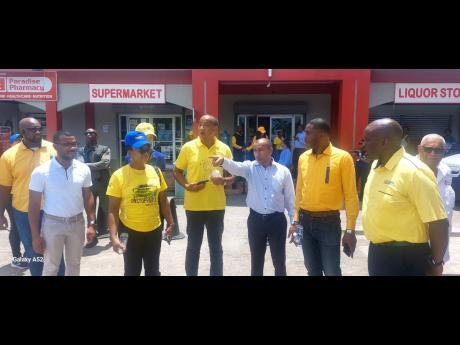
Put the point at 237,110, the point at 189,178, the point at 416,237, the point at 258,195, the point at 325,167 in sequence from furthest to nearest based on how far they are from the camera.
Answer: the point at 237,110, the point at 189,178, the point at 258,195, the point at 325,167, the point at 416,237

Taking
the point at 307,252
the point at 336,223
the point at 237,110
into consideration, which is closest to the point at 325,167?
the point at 336,223

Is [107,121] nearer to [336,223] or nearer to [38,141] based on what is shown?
[38,141]

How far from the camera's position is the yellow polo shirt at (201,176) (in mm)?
3795

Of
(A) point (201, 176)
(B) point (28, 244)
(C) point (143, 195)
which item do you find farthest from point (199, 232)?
(B) point (28, 244)

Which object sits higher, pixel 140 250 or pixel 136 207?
pixel 136 207

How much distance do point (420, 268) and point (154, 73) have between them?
27.9 feet

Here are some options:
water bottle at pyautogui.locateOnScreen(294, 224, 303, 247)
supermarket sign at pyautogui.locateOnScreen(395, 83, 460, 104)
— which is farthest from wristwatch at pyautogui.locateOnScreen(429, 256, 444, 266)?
supermarket sign at pyautogui.locateOnScreen(395, 83, 460, 104)

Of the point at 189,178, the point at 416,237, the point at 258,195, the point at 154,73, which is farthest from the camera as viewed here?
the point at 154,73

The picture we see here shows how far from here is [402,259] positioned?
2465mm

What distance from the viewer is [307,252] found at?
3.46 meters

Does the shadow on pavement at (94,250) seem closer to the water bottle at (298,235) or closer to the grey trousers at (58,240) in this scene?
the grey trousers at (58,240)

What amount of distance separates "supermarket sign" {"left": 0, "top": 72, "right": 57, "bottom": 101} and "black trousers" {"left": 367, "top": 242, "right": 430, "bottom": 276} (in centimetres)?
968

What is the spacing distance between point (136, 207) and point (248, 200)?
109cm

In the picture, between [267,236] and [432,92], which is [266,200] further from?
[432,92]
